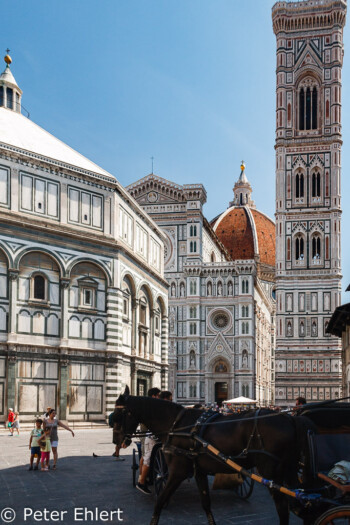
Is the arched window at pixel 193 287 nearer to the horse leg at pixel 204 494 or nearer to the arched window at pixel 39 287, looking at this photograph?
the arched window at pixel 39 287

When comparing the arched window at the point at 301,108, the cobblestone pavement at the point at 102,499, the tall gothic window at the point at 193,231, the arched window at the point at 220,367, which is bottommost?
the arched window at the point at 220,367

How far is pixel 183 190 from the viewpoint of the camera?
6588 centimetres

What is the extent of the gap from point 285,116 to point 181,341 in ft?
80.3

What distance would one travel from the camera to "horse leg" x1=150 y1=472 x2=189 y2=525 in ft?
25.6

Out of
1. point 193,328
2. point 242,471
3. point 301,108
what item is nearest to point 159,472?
point 242,471

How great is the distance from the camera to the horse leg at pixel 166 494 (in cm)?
781

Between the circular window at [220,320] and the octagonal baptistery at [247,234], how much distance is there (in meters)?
44.3

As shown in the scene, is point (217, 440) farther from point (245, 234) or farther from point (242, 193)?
point (242, 193)

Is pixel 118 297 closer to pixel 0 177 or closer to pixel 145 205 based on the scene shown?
pixel 0 177

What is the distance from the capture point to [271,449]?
795 centimetres

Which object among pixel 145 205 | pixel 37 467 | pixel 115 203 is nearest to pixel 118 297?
pixel 115 203

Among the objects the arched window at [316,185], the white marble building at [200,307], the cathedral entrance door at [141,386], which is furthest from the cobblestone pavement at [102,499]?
the arched window at [316,185]

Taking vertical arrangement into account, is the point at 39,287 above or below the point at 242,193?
below

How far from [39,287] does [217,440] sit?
67.3 feet
